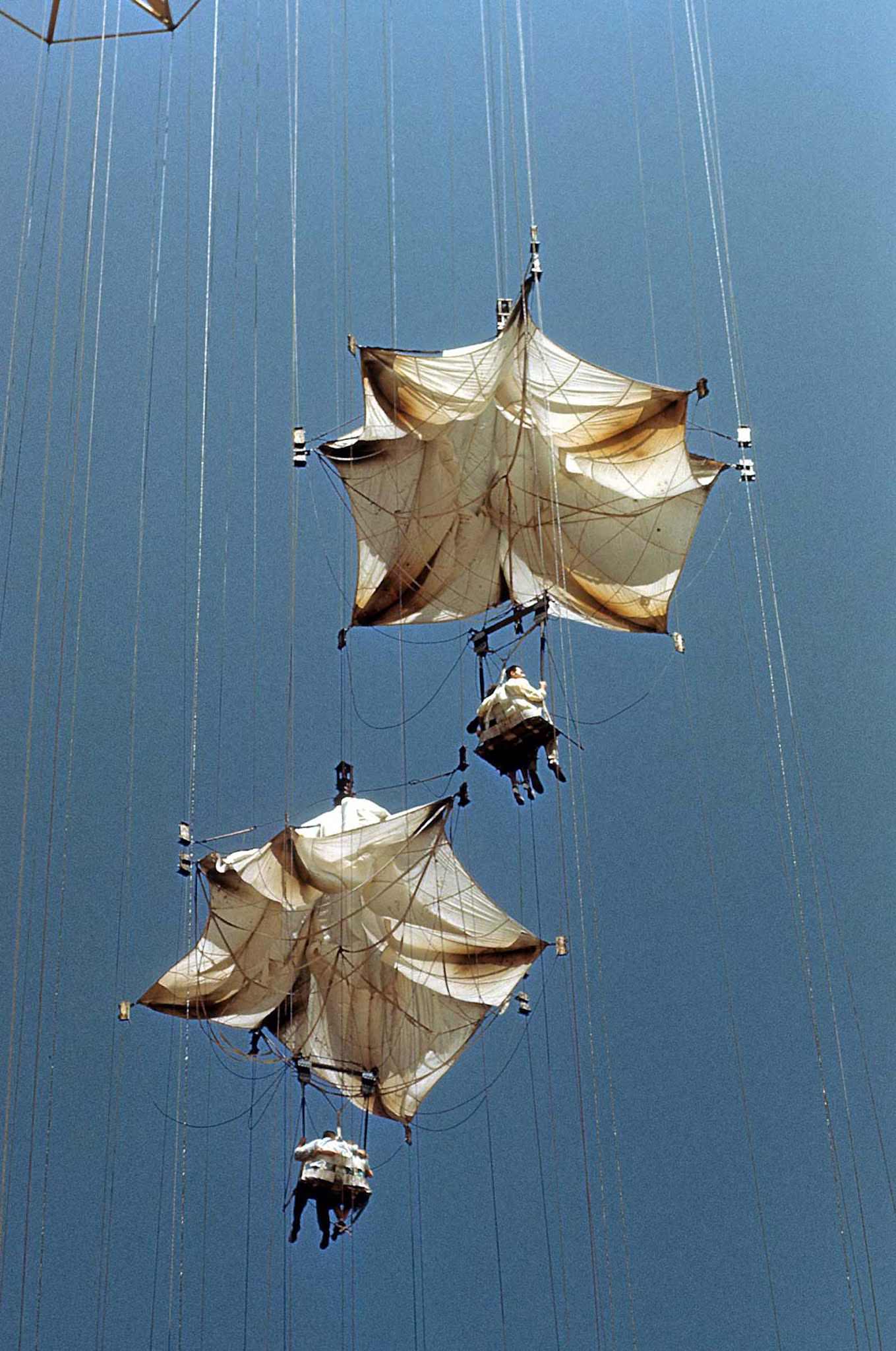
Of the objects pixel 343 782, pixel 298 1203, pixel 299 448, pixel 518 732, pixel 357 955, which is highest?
pixel 299 448

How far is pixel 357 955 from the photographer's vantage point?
22906mm

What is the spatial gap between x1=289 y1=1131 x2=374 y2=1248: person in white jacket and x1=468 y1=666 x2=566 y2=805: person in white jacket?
3.72 meters

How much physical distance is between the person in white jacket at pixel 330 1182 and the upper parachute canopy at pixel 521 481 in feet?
17.3

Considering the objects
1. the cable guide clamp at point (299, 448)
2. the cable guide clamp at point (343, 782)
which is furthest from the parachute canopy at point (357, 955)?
the cable guide clamp at point (299, 448)

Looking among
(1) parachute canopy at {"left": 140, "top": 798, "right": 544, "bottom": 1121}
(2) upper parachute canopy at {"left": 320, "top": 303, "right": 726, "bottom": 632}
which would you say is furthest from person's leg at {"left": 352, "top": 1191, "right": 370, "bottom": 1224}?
(2) upper parachute canopy at {"left": 320, "top": 303, "right": 726, "bottom": 632}

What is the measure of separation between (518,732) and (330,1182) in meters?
4.52

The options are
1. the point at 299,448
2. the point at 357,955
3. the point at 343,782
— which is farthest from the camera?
the point at 343,782

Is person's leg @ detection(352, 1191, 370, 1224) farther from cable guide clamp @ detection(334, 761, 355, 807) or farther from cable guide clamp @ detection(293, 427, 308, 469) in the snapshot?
cable guide clamp @ detection(293, 427, 308, 469)

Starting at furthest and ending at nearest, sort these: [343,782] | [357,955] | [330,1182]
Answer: [343,782] < [357,955] < [330,1182]

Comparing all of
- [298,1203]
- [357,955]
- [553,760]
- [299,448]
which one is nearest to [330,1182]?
[298,1203]

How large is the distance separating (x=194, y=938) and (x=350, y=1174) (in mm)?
2933

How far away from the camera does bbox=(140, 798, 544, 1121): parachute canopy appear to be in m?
22.9

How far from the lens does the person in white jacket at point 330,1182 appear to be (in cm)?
2136

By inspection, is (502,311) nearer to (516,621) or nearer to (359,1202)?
(516,621)
